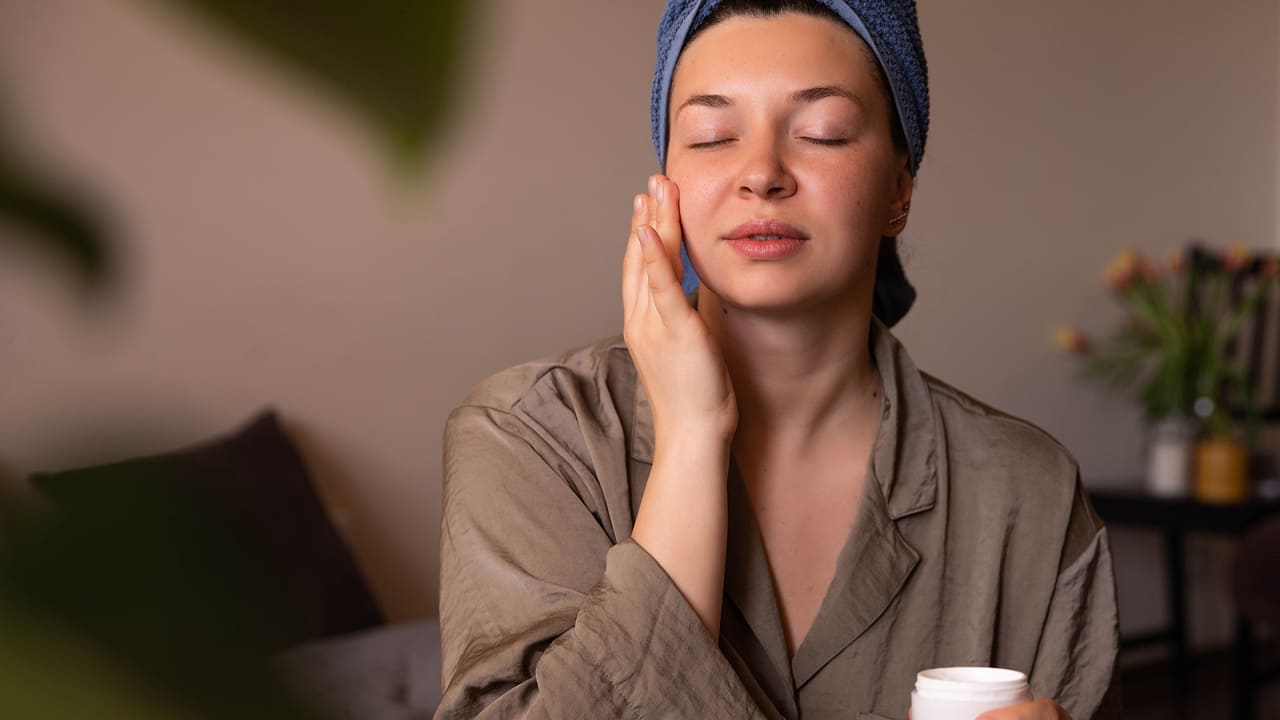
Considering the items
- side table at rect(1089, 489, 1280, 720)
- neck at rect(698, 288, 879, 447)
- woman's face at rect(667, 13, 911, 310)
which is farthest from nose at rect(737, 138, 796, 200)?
side table at rect(1089, 489, 1280, 720)

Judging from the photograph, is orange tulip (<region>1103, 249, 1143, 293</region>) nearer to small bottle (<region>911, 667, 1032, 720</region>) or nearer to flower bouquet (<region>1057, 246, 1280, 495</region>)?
flower bouquet (<region>1057, 246, 1280, 495</region>)

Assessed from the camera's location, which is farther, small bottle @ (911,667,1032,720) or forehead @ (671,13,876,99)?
forehead @ (671,13,876,99)

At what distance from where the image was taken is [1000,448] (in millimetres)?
1158

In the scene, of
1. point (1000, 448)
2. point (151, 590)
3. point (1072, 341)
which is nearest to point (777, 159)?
point (1000, 448)

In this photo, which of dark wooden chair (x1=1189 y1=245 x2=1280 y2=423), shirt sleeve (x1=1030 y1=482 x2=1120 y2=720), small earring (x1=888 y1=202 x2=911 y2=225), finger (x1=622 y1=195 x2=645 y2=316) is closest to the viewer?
finger (x1=622 y1=195 x2=645 y2=316)

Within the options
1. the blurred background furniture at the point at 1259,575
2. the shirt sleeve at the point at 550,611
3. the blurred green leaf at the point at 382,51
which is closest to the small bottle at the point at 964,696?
the shirt sleeve at the point at 550,611

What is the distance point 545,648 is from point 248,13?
29.2 inches

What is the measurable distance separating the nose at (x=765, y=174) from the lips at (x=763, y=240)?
24 millimetres

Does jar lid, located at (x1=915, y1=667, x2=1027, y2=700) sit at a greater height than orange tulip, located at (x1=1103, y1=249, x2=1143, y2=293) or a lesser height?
greater

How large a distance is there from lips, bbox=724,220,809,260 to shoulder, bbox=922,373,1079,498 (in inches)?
11.0

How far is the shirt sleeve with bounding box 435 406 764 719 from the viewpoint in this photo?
0.83 metres

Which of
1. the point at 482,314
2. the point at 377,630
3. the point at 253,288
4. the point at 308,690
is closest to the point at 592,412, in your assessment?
the point at 308,690

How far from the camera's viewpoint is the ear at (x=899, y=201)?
1.15m

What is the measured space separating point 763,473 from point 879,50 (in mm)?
372
